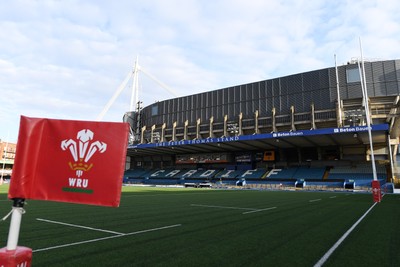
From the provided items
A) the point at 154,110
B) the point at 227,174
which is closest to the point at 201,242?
the point at 227,174

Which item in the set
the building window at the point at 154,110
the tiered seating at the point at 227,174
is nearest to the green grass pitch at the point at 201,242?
the tiered seating at the point at 227,174

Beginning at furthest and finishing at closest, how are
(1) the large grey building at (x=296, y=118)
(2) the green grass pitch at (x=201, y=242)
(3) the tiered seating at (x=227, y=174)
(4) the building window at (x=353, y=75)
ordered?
(3) the tiered seating at (x=227, y=174), (4) the building window at (x=353, y=75), (1) the large grey building at (x=296, y=118), (2) the green grass pitch at (x=201, y=242)

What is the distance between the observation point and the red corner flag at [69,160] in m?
2.06

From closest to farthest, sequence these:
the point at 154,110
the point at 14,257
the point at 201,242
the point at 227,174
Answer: the point at 14,257 < the point at 201,242 < the point at 227,174 < the point at 154,110

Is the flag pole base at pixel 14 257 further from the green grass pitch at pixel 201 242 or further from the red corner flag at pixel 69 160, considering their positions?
the green grass pitch at pixel 201 242

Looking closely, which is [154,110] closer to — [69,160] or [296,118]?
[296,118]

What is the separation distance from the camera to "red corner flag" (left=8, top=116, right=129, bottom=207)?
81.0 inches

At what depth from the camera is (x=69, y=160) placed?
2168mm

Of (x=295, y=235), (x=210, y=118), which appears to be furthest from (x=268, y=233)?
(x=210, y=118)

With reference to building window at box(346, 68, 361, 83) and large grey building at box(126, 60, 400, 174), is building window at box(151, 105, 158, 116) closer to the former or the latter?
large grey building at box(126, 60, 400, 174)

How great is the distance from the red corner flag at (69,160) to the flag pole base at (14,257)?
14.3 inches

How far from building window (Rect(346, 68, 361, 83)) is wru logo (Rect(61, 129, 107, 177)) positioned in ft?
177

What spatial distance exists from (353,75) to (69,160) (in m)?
54.4

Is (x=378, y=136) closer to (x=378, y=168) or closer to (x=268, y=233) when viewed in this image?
(x=378, y=168)
